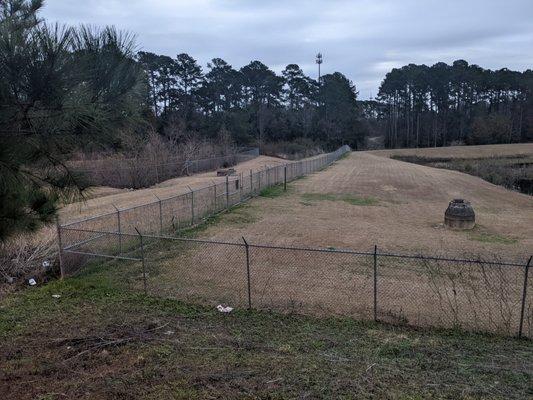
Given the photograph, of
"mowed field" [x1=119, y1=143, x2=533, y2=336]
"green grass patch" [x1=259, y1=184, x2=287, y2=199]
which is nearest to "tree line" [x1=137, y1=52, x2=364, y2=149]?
"green grass patch" [x1=259, y1=184, x2=287, y2=199]

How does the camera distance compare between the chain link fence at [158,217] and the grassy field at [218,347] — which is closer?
the grassy field at [218,347]

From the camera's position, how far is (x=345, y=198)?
28.8m

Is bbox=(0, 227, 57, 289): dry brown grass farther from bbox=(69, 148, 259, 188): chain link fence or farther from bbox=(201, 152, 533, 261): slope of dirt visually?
bbox=(69, 148, 259, 188): chain link fence

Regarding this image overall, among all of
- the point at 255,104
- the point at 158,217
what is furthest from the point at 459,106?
the point at 158,217

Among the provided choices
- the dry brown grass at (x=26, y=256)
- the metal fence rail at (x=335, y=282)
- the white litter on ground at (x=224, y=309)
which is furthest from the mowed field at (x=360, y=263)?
the dry brown grass at (x=26, y=256)

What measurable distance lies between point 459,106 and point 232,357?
117430 mm

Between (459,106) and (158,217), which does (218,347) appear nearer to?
(158,217)

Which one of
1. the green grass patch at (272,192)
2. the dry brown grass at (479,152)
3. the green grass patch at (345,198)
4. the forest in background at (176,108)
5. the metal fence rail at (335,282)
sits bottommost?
the dry brown grass at (479,152)

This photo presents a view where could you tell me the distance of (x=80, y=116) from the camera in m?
4.39

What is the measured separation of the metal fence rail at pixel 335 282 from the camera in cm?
914

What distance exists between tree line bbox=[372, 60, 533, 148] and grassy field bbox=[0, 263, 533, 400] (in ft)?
336

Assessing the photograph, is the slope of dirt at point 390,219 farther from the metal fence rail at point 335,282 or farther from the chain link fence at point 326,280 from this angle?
the metal fence rail at point 335,282

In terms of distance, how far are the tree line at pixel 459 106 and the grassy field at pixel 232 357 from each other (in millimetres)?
102263

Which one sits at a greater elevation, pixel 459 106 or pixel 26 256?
pixel 459 106
